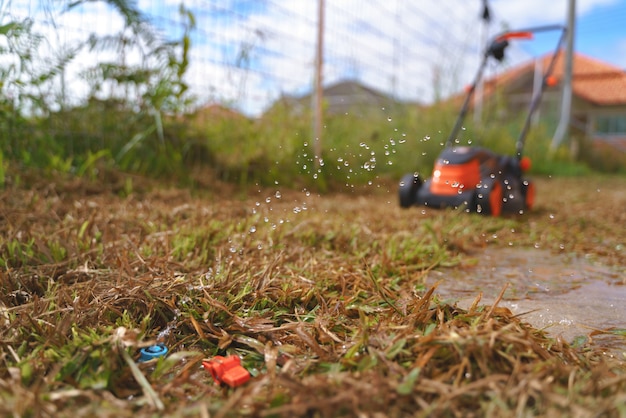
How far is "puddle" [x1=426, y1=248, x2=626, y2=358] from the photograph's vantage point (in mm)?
1395

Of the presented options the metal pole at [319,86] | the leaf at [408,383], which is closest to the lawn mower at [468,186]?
the metal pole at [319,86]

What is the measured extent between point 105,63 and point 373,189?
86.9 inches

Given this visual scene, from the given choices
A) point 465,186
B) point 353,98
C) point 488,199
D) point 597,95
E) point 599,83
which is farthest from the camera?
point 599,83

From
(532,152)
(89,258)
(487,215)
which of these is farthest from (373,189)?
(532,152)

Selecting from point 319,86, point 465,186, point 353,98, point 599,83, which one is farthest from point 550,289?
point 599,83

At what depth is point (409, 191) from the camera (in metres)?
3.34

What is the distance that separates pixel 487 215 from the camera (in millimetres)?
3178

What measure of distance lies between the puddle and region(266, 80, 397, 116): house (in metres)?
3.03

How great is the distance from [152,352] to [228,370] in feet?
0.66

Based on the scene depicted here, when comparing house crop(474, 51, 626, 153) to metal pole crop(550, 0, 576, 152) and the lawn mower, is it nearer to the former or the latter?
metal pole crop(550, 0, 576, 152)

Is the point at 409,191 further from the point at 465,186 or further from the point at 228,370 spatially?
the point at 228,370

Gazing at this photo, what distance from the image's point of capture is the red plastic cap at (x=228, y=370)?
1.01 m

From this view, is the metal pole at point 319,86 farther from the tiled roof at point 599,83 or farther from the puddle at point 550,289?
the tiled roof at point 599,83

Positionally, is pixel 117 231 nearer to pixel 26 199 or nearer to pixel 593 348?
pixel 26 199
